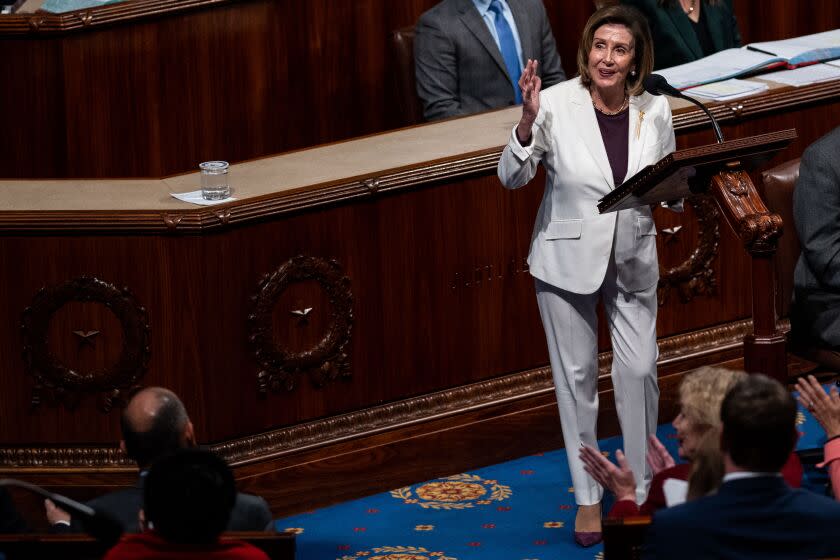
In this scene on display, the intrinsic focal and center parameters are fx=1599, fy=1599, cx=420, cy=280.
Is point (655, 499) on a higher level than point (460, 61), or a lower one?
lower

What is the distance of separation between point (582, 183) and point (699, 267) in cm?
126

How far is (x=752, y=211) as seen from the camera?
3.98 metres

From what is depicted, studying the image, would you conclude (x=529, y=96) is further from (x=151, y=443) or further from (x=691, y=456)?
(x=151, y=443)

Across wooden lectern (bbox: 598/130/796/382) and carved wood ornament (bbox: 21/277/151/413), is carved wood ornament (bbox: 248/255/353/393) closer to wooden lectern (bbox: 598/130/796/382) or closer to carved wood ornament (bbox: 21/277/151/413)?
carved wood ornament (bbox: 21/277/151/413)

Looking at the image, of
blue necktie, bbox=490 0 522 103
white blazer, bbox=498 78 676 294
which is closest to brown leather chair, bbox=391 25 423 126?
blue necktie, bbox=490 0 522 103

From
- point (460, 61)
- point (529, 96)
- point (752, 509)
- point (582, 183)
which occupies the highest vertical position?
point (460, 61)

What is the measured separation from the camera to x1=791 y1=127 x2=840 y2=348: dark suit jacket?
4891 mm

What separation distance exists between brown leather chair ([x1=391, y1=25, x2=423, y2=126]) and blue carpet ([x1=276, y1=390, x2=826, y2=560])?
1.57 meters

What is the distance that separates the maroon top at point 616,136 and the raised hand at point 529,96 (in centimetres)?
26

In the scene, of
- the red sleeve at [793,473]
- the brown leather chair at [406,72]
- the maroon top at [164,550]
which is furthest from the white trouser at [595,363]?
the maroon top at [164,550]

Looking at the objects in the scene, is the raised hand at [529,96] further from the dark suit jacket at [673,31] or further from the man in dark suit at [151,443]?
the dark suit jacket at [673,31]

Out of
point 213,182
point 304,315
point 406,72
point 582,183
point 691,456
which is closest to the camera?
point 691,456

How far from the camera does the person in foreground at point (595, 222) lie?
443 centimetres

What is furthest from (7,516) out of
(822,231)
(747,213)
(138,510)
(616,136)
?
(822,231)
